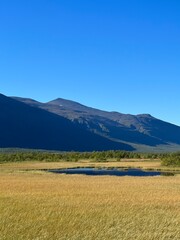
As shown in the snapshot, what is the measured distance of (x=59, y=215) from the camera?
25.8 meters

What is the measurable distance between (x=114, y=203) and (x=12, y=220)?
475 inches

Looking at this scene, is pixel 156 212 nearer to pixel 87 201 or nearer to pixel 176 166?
pixel 87 201

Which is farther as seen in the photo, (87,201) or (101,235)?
(87,201)

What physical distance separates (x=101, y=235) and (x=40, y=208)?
33.9ft

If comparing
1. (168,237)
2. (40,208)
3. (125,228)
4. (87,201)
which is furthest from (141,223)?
(87,201)

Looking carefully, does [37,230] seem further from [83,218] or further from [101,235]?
[83,218]

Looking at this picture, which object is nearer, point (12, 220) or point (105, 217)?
point (12, 220)

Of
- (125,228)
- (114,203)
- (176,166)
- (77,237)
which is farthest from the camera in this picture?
(176,166)

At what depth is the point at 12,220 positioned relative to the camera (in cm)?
2328

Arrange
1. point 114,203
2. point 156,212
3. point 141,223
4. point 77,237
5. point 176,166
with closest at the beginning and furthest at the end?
1. point 77,237
2. point 141,223
3. point 156,212
4. point 114,203
5. point 176,166

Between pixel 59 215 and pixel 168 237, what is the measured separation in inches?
300

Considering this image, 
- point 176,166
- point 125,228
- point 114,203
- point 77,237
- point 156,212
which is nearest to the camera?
point 77,237

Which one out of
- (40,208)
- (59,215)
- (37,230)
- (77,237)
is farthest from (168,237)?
(40,208)

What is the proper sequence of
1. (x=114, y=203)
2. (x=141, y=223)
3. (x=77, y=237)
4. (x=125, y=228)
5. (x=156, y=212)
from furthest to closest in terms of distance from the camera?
(x=114, y=203) < (x=156, y=212) < (x=141, y=223) < (x=125, y=228) < (x=77, y=237)
